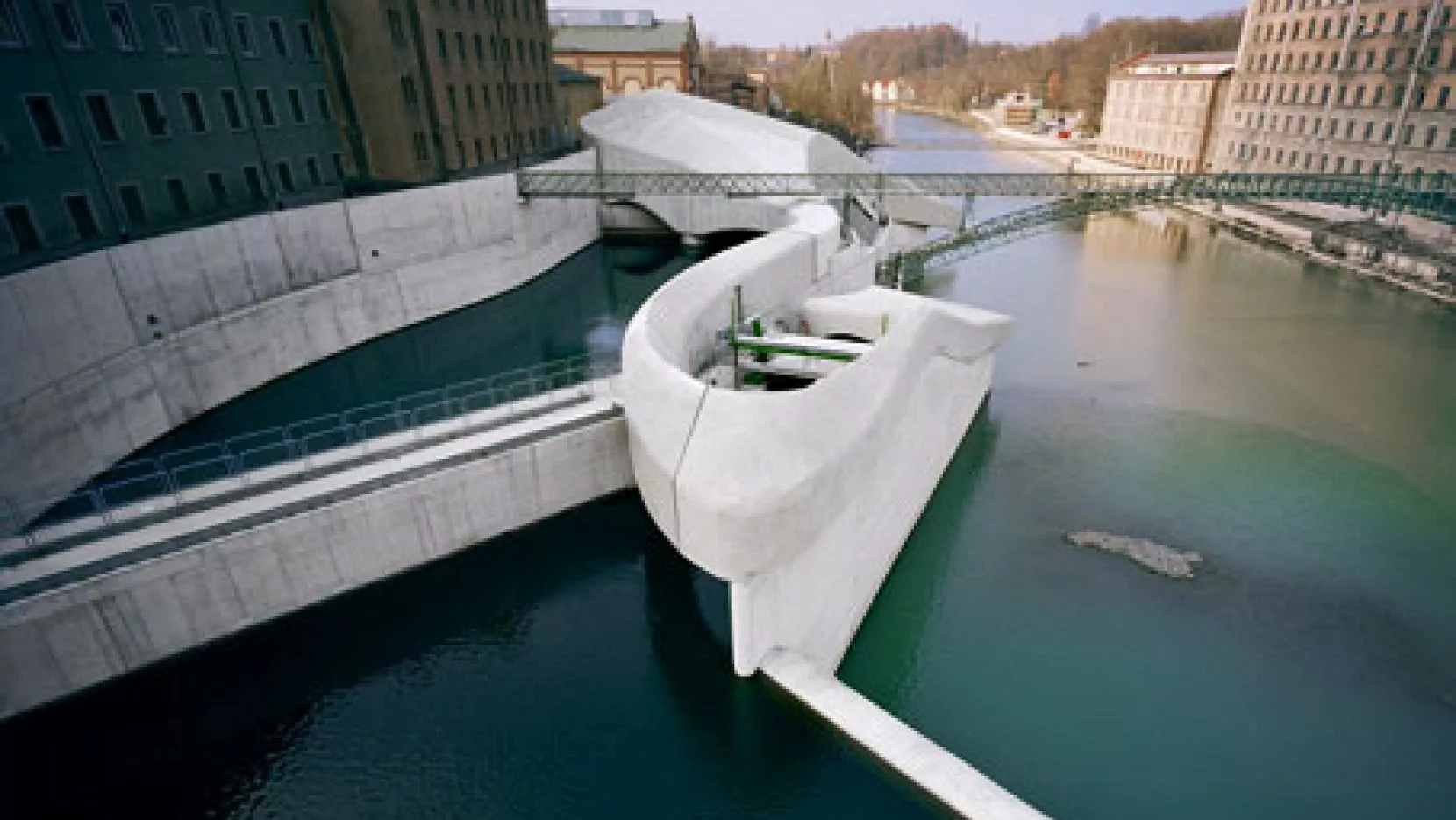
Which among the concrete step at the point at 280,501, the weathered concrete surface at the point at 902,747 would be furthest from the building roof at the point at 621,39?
the weathered concrete surface at the point at 902,747

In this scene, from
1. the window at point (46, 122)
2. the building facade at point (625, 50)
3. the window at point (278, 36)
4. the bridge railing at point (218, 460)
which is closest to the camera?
the bridge railing at point (218, 460)

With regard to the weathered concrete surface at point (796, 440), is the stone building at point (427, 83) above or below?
above

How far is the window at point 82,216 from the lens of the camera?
21.5m

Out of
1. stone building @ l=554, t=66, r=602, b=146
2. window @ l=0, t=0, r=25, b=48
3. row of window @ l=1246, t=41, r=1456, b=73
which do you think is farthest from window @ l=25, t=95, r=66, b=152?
row of window @ l=1246, t=41, r=1456, b=73

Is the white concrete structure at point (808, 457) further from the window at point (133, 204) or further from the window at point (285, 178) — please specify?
the window at point (285, 178)

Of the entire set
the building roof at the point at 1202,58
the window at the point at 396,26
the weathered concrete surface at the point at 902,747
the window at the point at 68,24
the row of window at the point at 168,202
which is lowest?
the weathered concrete surface at the point at 902,747

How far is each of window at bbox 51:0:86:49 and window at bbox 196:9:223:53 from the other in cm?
440

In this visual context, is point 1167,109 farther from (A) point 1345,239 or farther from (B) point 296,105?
(B) point 296,105

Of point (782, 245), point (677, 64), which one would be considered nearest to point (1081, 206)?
point (782, 245)

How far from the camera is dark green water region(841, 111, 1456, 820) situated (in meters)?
12.8

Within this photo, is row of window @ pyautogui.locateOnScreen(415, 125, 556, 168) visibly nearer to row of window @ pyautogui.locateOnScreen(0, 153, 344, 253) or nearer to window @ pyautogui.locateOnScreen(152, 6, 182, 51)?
row of window @ pyautogui.locateOnScreen(0, 153, 344, 253)

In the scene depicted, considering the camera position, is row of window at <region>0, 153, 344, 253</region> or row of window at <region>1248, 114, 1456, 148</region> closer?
row of window at <region>0, 153, 344, 253</region>

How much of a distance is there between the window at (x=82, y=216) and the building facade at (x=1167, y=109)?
70111 millimetres

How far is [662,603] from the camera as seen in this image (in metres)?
16.5
